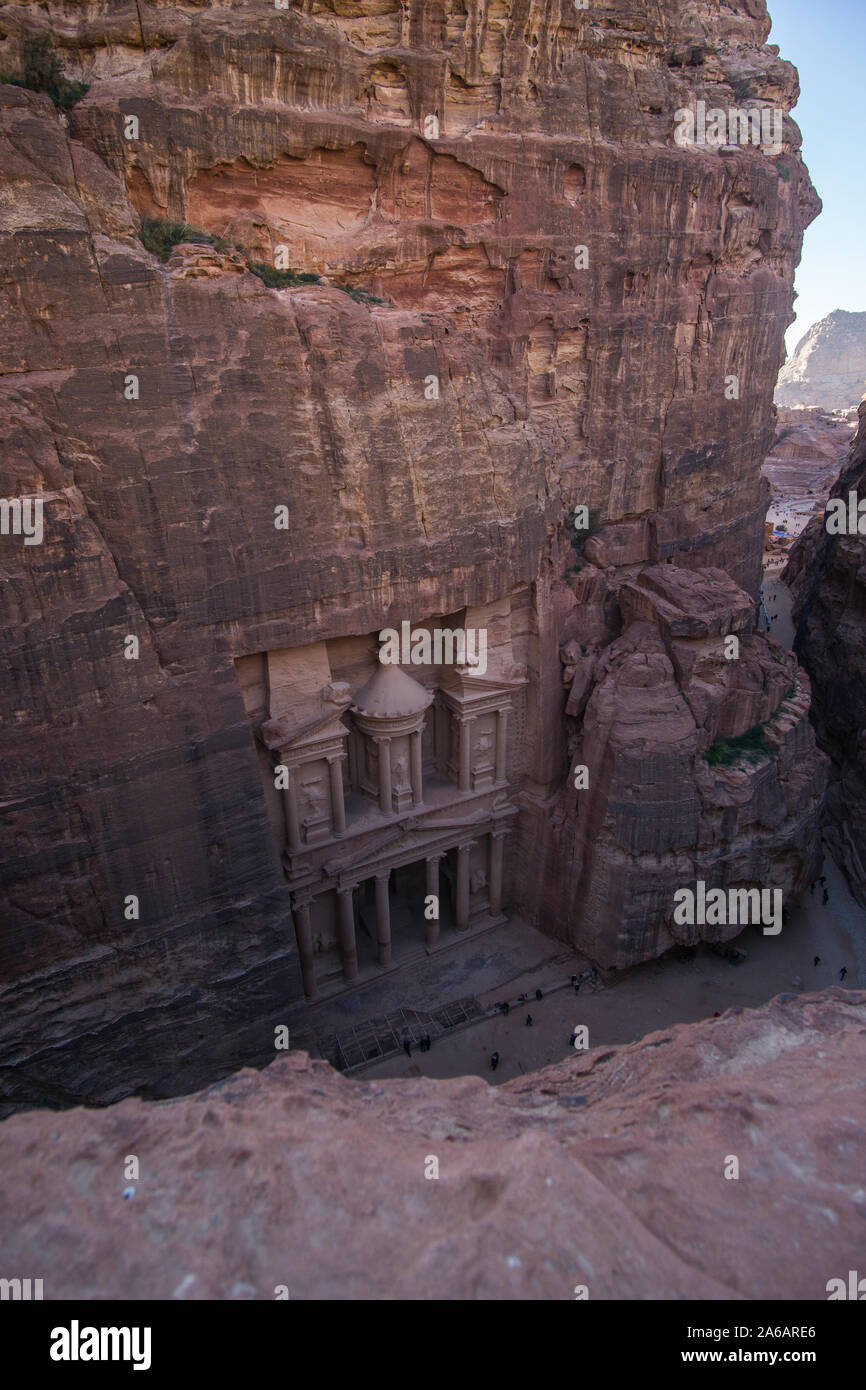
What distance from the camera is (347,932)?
19.7 metres

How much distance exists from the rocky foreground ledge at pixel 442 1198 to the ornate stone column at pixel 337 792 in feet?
39.1

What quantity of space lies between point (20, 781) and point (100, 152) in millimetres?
10494

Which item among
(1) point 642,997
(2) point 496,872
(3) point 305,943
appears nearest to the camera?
(3) point 305,943

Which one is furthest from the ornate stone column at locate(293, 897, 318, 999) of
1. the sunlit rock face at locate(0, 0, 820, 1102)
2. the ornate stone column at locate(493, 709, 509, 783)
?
the ornate stone column at locate(493, 709, 509, 783)

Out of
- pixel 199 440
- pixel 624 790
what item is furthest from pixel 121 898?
pixel 624 790

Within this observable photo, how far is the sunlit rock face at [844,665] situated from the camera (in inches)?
979

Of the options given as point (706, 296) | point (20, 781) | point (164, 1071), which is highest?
point (706, 296)

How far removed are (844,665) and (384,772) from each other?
1676cm

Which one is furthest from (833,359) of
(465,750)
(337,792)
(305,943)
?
(305,943)

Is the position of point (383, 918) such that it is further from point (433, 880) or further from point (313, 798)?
point (313, 798)

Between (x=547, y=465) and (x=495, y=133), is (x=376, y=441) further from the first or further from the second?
(x=495, y=133)

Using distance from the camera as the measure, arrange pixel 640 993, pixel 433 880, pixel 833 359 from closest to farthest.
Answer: pixel 640 993
pixel 433 880
pixel 833 359

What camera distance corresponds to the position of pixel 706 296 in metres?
22.7

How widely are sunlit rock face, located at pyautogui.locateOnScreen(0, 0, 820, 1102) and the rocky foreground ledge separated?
9213mm
